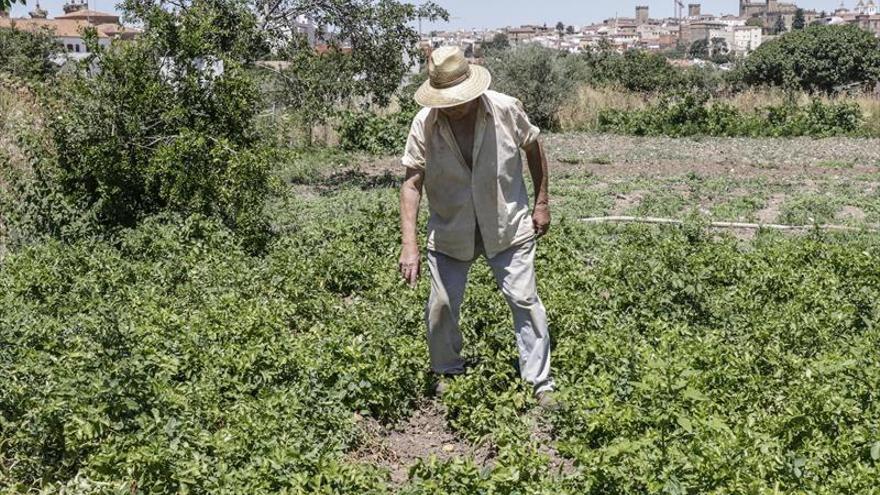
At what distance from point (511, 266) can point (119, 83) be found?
5.55 metres

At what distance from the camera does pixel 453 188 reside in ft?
18.4

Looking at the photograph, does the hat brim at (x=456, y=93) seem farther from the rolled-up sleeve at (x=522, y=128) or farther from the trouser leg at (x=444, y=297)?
the trouser leg at (x=444, y=297)

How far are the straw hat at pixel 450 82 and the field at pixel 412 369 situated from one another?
154 cm

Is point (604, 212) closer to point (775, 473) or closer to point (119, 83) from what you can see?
point (119, 83)

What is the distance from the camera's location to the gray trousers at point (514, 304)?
18.5 ft

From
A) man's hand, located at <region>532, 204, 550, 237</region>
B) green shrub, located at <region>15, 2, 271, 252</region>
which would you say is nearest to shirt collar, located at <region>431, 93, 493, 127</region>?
man's hand, located at <region>532, 204, 550, 237</region>

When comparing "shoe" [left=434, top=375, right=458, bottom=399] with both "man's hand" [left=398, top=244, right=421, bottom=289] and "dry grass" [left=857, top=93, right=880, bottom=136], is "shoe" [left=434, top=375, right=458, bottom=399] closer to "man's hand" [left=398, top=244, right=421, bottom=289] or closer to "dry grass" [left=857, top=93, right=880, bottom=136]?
"man's hand" [left=398, top=244, right=421, bottom=289]

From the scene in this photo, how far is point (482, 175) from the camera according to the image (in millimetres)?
5508

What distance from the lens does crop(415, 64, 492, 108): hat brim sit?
17.2ft

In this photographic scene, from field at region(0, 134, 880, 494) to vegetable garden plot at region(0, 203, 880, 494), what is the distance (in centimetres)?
2

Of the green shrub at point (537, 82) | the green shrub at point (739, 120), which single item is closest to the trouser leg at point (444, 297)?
the green shrub at point (739, 120)

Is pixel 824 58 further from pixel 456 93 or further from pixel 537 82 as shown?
pixel 456 93

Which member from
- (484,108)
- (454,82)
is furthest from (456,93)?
(484,108)

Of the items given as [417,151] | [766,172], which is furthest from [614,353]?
[766,172]
